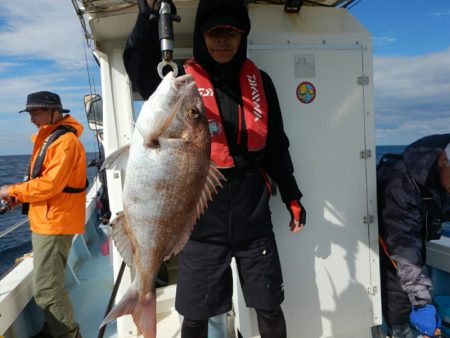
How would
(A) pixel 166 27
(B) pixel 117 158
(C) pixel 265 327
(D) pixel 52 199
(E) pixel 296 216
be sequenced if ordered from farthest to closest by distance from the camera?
(D) pixel 52 199 → (E) pixel 296 216 → (C) pixel 265 327 → (B) pixel 117 158 → (A) pixel 166 27

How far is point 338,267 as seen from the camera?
9.89ft

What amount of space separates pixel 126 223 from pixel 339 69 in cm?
235

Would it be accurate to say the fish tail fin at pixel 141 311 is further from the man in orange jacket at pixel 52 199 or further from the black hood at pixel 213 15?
the man in orange jacket at pixel 52 199

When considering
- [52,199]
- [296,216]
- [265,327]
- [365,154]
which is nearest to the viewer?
[265,327]

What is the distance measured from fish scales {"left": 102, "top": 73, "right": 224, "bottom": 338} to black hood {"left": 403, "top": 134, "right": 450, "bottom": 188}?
1.81 metres

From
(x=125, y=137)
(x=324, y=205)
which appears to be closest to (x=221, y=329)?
(x=324, y=205)

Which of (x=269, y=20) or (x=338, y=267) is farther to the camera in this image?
(x=338, y=267)

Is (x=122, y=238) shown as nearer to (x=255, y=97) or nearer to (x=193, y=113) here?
(x=193, y=113)

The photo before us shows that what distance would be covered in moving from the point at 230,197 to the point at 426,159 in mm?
1643

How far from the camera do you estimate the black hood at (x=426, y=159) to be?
98.2 inches

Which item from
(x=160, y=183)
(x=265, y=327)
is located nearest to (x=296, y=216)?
(x=265, y=327)

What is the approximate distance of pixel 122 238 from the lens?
5.60ft

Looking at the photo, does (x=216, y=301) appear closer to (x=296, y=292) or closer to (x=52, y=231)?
(x=296, y=292)

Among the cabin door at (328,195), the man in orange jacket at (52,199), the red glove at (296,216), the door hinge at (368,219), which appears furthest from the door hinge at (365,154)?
the man in orange jacket at (52,199)
